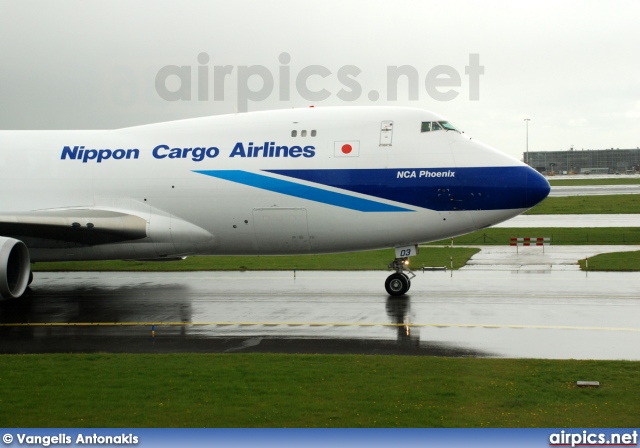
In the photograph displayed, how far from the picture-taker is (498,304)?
21.0 metres

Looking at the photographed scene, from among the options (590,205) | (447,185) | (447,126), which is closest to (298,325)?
(447,185)

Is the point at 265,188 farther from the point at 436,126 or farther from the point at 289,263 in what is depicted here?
the point at 289,263

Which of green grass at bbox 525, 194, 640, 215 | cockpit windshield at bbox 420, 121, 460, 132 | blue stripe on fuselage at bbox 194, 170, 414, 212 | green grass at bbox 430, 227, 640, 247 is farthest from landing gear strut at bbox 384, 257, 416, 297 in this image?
green grass at bbox 525, 194, 640, 215

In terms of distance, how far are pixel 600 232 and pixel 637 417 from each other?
34125 mm

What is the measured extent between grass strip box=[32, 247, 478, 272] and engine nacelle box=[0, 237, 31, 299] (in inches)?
449

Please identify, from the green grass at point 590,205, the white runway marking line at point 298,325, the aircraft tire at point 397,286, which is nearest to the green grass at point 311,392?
the white runway marking line at point 298,325

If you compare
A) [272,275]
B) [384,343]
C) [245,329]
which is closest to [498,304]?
[384,343]

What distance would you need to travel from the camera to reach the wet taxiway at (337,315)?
1591 centimetres

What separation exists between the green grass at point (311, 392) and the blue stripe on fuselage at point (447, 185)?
8.21 metres

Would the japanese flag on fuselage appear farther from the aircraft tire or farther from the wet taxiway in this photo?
the wet taxiway

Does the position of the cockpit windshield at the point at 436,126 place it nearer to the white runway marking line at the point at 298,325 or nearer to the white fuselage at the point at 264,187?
the white fuselage at the point at 264,187

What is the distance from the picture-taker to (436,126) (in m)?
22.2

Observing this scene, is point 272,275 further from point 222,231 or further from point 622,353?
point 622,353

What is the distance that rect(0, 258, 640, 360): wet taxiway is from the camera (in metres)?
15.9
